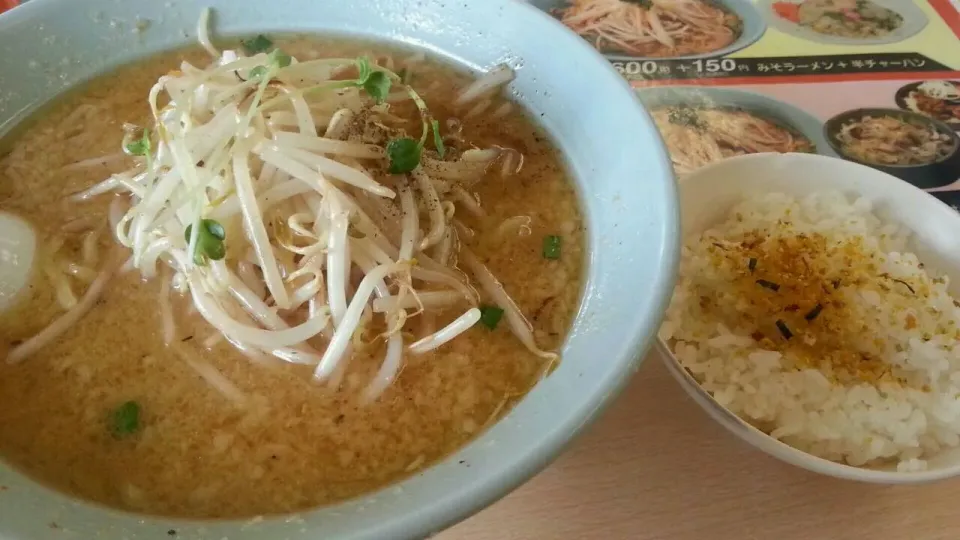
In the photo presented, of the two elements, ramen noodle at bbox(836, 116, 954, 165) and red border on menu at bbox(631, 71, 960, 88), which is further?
red border on menu at bbox(631, 71, 960, 88)

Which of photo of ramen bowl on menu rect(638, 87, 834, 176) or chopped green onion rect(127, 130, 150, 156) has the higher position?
chopped green onion rect(127, 130, 150, 156)

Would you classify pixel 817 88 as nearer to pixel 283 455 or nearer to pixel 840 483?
pixel 840 483

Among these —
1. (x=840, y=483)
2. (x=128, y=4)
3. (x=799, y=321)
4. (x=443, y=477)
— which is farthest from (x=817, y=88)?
(x=128, y=4)

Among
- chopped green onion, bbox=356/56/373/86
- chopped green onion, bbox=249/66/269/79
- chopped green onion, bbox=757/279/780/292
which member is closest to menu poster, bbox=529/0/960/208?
chopped green onion, bbox=757/279/780/292

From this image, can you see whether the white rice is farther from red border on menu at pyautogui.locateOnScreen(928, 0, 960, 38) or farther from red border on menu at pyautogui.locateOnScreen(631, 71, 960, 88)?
red border on menu at pyautogui.locateOnScreen(928, 0, 960, 38)

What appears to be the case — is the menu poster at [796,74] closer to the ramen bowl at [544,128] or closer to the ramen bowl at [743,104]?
the ramen bowl at [743,104]

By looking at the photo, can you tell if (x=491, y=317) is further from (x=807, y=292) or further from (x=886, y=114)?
A: (x=886, y=114)

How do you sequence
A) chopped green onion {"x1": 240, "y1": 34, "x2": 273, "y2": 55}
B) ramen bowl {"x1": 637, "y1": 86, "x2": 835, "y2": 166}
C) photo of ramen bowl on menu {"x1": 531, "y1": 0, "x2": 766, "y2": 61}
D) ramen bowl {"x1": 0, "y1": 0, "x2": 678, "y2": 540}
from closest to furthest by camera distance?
ramen bowl {"x1": 0, "y1": 0, "x2": 678, "y2": 540} < chopped green onion {"x1": 240, "y1": 34, "x2": 273, "y2": 55} < ramen bowl {"x1": 637, "y1": 86, "x2": 835, "y2": 166} < photo of ramen bowl on menu {"x1": 531, "y1": 0, "x2": 766, "y2": 61}

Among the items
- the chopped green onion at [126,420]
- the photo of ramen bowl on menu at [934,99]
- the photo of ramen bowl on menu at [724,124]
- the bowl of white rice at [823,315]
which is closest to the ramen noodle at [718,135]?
the photo of ramen bowl on menu at [724,124]

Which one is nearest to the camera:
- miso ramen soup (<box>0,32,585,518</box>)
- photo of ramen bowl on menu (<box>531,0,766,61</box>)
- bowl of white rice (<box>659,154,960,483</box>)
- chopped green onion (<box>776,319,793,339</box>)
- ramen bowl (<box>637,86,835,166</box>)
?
miso ramen soup (<box>0,32,585,518</box>)
